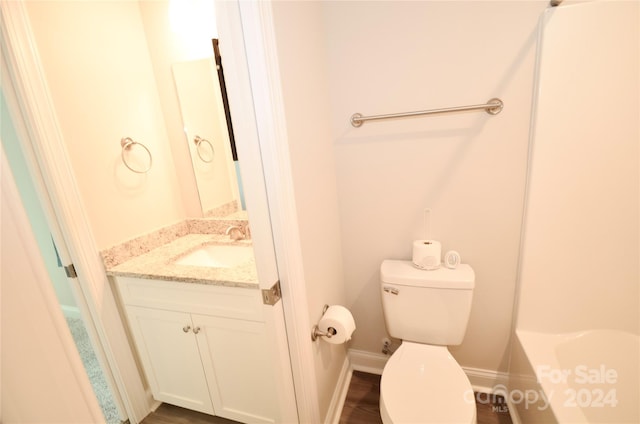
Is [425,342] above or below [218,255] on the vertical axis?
below

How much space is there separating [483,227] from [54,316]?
1.56 m

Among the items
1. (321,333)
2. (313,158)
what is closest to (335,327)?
(321,333)

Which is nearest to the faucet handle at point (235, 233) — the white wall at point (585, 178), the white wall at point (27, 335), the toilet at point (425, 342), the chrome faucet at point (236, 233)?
the chrome faucet at point (236, 233)

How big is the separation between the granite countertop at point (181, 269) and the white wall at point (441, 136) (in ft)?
2.17

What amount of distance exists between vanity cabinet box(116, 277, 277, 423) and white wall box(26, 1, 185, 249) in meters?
0.41

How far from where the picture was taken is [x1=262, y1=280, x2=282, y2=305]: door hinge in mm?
1008

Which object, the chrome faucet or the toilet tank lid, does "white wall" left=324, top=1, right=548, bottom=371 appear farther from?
the chrome faucet

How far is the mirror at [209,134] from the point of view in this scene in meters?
1.61

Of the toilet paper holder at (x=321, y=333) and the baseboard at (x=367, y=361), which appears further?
the baseboard at (x=367, y=361)

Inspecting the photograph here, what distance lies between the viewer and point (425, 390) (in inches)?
44.6

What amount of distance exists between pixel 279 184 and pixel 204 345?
36.7 inches

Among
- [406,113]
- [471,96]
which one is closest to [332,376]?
[406,113]

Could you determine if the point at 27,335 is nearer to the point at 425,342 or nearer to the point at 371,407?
the point at 425,342

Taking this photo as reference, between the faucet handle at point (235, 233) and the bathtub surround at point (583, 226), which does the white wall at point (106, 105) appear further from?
the bathtub surround at point (583, 226)
